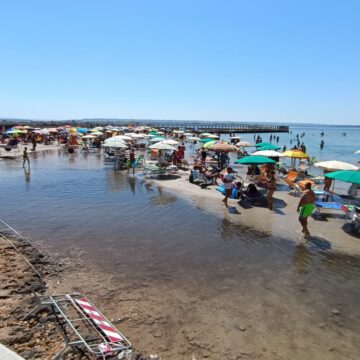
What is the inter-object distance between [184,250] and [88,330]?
374 cm

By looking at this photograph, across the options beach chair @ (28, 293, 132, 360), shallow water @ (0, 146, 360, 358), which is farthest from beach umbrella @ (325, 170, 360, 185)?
beach chair @ (28, 293, 132, 360)

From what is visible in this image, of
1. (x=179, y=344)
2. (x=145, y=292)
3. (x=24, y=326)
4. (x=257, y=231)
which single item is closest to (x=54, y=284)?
(x=24, y=326)

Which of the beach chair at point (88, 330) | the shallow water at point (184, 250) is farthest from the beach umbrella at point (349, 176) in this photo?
the beach chair at point (88, 330)

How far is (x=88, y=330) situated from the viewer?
5.18 m

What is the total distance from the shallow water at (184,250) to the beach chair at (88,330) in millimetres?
1418

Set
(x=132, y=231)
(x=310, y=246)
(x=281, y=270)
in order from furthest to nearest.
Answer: (x=132, y=231), (x=310, y=246), (x=281, y=270)

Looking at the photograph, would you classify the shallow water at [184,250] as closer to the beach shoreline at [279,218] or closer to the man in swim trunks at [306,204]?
the beach shoreline at [279,218]

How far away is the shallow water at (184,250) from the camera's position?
661 cm

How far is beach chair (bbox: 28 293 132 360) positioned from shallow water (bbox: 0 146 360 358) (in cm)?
142

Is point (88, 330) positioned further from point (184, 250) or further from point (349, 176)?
point (349, 176)

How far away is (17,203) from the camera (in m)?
12.7

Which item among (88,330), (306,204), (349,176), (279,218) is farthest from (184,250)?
(349,176)

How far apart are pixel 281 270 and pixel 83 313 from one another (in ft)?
14.9

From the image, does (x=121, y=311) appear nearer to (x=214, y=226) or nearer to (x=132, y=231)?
(x=132, y=231)
